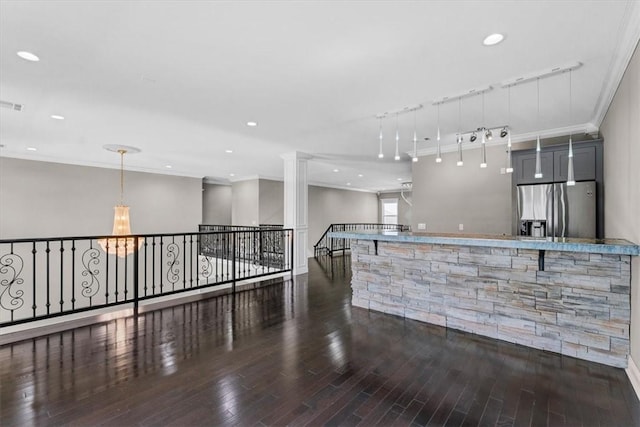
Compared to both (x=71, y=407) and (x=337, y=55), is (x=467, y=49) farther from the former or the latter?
(x=71, y=407)

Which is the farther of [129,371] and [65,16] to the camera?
[129,371]

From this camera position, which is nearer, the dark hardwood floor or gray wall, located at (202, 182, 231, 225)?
the dark hardwood floor

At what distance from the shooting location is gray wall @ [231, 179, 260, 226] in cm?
1098

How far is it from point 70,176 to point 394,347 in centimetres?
890

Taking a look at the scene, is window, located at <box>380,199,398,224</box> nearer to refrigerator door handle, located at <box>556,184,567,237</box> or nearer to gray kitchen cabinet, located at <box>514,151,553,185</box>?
gray kitchen cabinet, located at <box>514,151,553,185</box>

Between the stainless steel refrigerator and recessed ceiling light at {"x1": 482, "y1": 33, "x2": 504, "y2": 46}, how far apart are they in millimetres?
2978

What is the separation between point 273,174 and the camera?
10477mm

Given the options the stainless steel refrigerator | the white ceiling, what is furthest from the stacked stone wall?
the white ceiling

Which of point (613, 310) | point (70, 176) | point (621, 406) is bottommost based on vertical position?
point (621, 406)

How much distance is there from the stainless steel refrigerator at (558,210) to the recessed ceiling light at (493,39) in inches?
117

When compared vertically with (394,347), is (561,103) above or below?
above

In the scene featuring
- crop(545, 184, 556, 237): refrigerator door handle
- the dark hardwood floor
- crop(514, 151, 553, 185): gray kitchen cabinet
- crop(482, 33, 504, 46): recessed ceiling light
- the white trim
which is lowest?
the dark hardwood floor

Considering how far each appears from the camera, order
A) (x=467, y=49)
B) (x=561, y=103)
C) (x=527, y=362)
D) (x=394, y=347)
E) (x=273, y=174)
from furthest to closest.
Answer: (x=273, y=174) → (x=561, y=103) → (x=394, y=347) → (x=527, y=362) → (x=467, y=49)

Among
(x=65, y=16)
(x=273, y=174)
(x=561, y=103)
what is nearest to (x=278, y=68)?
(x=65, y=16)
